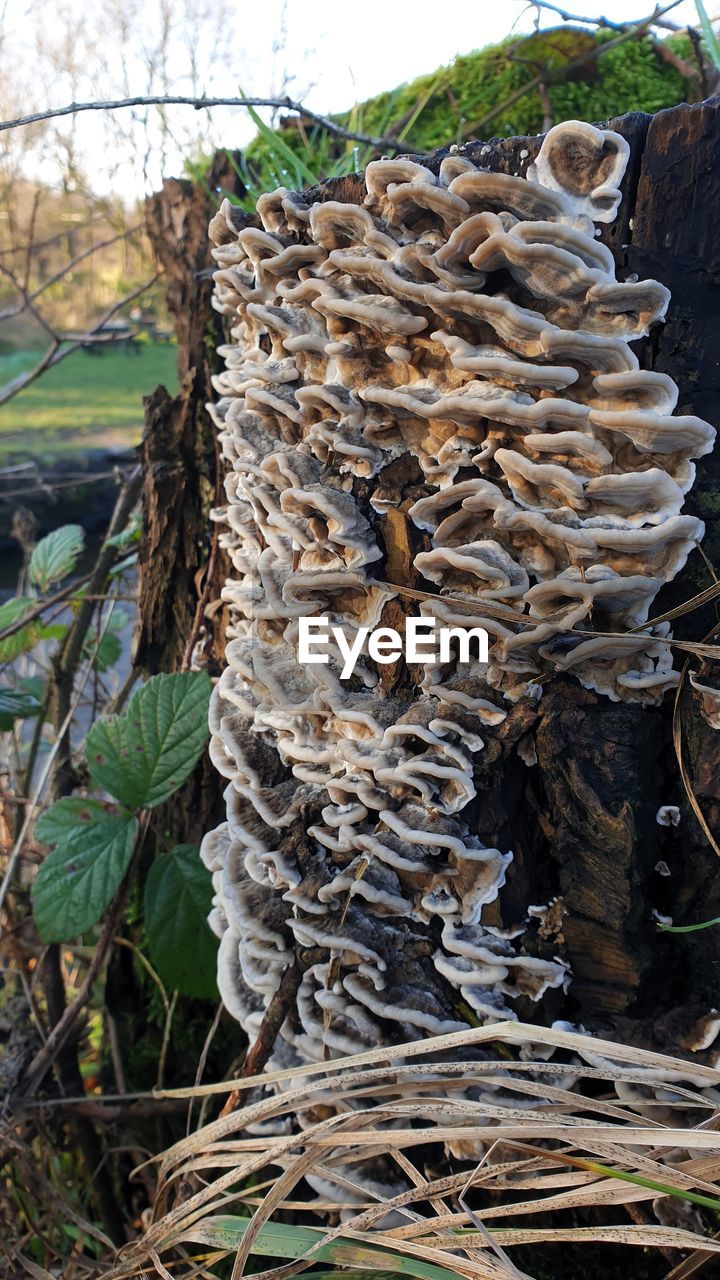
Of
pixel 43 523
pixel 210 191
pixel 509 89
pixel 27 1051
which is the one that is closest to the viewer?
pixel 27 1051

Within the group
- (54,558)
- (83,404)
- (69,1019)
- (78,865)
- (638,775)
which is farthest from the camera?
(83,404)

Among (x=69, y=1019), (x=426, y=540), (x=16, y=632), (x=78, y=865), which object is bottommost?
(x=69, y=1019)

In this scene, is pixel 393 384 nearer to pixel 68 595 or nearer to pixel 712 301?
pixel 712 301

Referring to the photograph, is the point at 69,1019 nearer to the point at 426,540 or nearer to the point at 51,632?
the point at 51,632

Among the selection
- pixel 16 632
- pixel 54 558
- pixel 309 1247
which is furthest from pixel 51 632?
pixel 309 1247

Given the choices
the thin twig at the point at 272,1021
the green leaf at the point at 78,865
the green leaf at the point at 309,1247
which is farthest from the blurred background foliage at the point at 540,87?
the green leaf at the point at 309,1247

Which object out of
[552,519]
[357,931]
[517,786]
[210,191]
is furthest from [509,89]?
[357,931]
